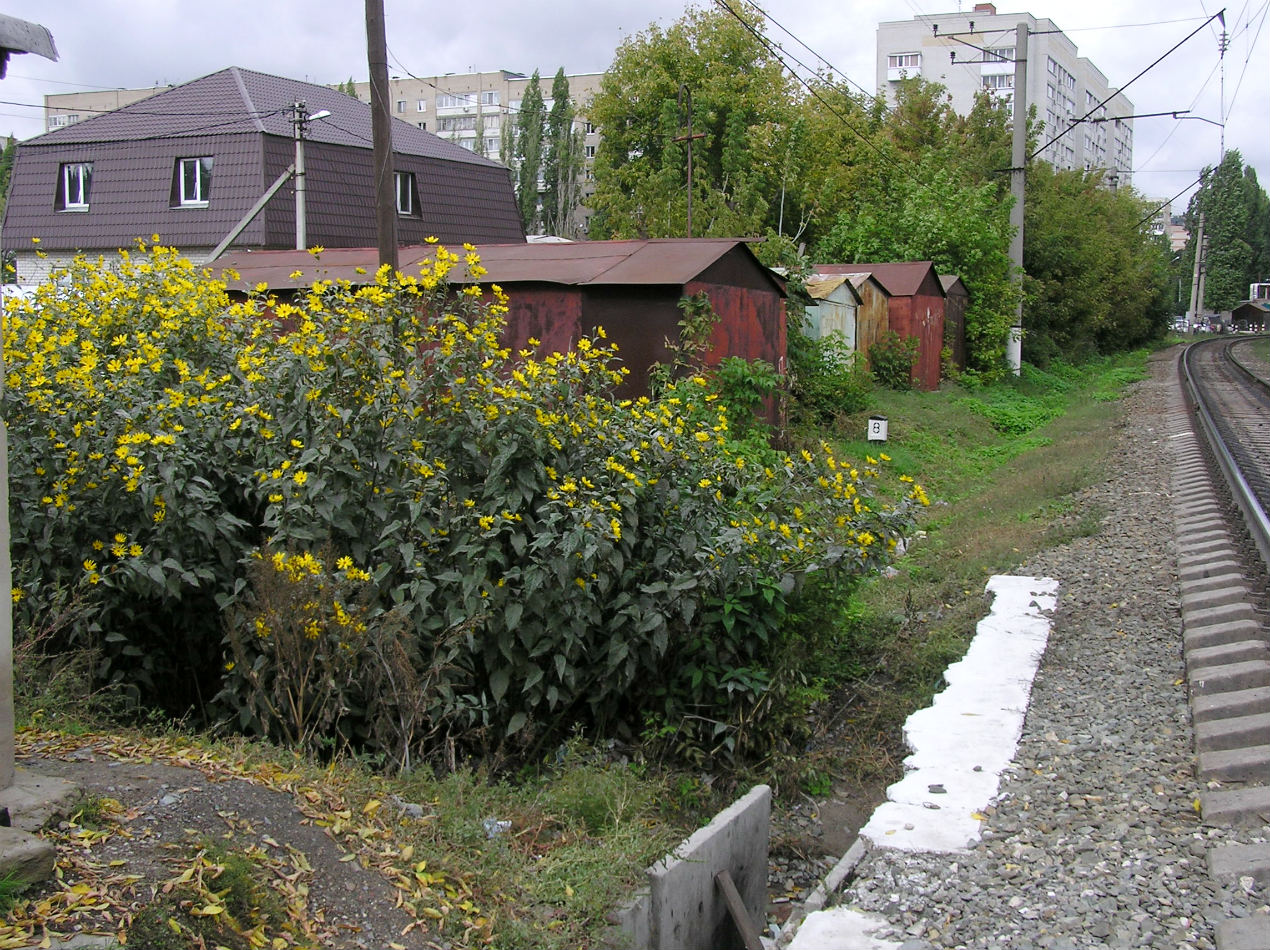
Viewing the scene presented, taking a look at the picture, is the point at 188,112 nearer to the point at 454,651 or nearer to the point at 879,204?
the point at 879,204

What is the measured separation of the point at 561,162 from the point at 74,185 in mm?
37823

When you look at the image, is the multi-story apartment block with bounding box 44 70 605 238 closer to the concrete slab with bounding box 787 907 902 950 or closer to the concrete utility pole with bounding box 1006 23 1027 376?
the concrete utility pole with bounding box 1006 23 1027 376

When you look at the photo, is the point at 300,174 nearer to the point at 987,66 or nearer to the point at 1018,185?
the point at 1018,185

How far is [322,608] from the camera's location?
5.07m

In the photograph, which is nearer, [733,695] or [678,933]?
[678,933]

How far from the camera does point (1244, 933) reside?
356 centimetres

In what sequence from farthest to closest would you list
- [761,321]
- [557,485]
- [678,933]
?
[761,321], [557,485], [678,933]

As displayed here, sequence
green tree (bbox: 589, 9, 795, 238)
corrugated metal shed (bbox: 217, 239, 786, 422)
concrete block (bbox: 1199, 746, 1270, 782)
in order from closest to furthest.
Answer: concrete block (bbox: 1199, 746, 1270, 782) → corrugated metal shed (bbox: 217, 239, 786, 422) → green tree (bbox: 589, 9, 795, 238)

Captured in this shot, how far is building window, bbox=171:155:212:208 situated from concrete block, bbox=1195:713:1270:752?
2827cm

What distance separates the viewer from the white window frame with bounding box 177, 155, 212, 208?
28625mm

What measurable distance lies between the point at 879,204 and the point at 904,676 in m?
27.3

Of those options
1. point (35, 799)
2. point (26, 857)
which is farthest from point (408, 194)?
point (26, 857)

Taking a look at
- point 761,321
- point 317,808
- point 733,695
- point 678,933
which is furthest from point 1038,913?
point 761,321

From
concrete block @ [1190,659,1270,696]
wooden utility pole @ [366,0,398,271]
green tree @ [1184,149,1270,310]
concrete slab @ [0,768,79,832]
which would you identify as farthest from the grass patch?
green tree @ [1184,149,1270,310]
